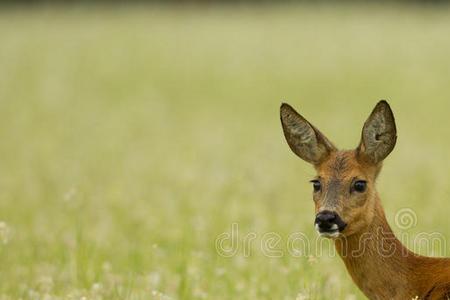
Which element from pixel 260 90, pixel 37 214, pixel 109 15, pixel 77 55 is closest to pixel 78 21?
pixel 109 15

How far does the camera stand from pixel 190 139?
51.4 feet

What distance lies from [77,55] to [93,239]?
19013mm

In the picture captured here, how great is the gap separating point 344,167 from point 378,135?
23 centimetres

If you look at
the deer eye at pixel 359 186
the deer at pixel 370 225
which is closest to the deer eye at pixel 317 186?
the deer at pixel 370 225

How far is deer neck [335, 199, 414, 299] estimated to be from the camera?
5.00 meters

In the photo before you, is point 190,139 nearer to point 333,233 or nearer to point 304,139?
point 304,139

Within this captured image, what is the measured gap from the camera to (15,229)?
8891mm

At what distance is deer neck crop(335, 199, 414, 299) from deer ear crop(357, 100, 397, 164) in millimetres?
317

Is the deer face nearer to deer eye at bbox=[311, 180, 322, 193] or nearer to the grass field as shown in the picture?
deer eye at bbox=[311, 180, 322, 193]

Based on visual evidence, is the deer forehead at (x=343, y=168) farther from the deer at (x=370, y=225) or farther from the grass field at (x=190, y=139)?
the grass field at (x=190, y=139)

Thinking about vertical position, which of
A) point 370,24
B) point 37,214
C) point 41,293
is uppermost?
point 370,24

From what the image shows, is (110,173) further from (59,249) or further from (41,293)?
(41,293)

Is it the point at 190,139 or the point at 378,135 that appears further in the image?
the point at 190,139

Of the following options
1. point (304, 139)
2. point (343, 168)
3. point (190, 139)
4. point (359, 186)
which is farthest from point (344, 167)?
point (190, 139)
